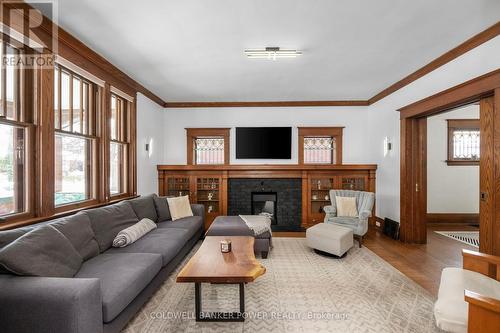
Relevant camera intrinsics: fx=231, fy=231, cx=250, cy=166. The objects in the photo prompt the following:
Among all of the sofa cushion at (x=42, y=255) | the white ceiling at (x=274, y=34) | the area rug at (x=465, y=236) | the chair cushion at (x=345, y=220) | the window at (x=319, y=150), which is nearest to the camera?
the sofa cushion at (x=42, y=255)

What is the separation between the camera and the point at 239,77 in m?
3.90

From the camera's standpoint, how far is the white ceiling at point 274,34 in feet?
7.05

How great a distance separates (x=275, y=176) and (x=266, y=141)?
858 millimetres

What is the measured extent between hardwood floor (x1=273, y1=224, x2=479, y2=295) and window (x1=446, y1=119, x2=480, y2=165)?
1935 millimetres

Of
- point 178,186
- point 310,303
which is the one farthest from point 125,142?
point 310,303

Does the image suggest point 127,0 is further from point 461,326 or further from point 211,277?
point 461,326

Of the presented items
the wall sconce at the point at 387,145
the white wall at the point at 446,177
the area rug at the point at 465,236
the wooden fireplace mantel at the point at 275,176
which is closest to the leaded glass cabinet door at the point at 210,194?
the wooden fireplace mantel at the point at 275,176

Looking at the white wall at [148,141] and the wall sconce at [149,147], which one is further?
the wall sconce at [149,147]

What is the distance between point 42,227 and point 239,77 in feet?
10.6

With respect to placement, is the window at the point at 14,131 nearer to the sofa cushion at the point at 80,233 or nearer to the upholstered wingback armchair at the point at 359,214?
the sofa cushion at the point at 80,233

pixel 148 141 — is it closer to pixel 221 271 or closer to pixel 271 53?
pixel 271 53

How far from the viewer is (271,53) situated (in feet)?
9.56

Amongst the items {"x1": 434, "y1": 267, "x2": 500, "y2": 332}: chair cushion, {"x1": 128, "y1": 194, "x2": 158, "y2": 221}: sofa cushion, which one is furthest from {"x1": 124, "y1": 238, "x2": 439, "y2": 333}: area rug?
{"x1": 128, "y1": 194, "x2": 158, "y2": 221}: sofa cushion

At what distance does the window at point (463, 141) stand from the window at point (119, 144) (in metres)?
6.87
